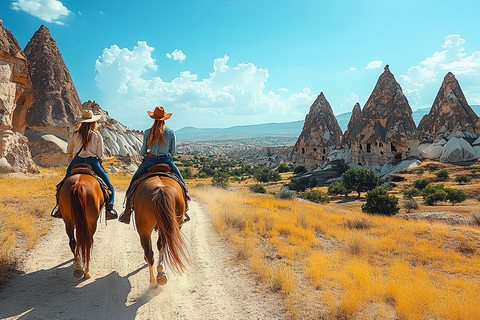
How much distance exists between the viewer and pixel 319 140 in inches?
1972

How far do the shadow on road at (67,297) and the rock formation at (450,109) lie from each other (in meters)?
62.9

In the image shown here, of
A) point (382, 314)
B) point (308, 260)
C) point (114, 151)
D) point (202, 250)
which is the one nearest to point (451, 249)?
point (308, 260)

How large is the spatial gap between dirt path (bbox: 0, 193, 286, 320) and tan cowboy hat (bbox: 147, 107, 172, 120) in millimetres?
2981

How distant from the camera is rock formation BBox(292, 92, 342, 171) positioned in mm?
49625

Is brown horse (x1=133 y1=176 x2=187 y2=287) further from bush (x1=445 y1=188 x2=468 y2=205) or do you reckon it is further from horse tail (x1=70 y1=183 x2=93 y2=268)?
bush (x1=445 y1=188 x2=468 y2=205)

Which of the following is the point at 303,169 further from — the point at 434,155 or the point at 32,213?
the point at 32,213

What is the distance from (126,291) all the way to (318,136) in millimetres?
50120

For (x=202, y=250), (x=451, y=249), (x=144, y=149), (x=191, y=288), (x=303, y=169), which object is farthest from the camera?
(x=303, y=169)

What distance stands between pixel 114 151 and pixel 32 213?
35853mm

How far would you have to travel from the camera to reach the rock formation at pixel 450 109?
50.8 meters

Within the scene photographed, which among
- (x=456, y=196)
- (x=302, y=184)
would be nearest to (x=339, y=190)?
(x=302, y=184)

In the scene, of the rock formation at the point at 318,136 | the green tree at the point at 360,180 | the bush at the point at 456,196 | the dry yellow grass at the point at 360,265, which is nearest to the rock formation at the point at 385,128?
the rock formation at the point at 318,136

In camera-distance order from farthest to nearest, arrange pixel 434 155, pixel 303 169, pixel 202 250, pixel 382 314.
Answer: pixel 303 169 < pixel 434 155 < pixel 202 250 < pixel 382 314

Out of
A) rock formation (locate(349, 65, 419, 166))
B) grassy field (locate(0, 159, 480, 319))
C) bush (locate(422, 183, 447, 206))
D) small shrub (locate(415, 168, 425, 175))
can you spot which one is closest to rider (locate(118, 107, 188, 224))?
grassy field (locate(0, 159, 480, 319))
